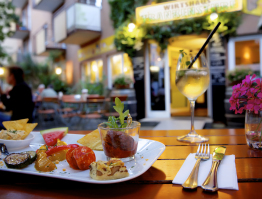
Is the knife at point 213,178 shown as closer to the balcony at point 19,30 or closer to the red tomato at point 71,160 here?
the red tomato at point 71,160

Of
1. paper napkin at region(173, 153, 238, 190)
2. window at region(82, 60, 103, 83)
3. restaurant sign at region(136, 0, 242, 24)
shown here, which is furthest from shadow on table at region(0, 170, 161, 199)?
window at region(82, 60, 103, 83)

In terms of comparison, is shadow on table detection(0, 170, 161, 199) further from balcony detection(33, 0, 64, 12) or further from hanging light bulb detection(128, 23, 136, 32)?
balcony detection(33, 0, 64, 12)

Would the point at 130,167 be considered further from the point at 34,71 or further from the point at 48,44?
the point at 34,71

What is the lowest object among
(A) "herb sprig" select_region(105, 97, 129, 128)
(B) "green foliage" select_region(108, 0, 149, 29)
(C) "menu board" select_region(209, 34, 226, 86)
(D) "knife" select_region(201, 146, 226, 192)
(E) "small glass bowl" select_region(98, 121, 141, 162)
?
(D) "knife" select_region(201, 146, 226, 192)

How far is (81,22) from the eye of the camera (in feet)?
32.8

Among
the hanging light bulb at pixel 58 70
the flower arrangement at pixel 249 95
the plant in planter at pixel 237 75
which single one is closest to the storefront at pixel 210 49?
the plant in planter at pixel 237 75

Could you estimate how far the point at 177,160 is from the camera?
3.07ft

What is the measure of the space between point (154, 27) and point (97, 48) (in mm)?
4190

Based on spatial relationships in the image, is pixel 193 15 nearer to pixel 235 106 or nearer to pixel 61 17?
pixel 235 106

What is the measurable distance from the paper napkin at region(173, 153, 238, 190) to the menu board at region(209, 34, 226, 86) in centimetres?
637

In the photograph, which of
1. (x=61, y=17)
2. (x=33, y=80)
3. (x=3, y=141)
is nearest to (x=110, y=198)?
(x=3, y=141)

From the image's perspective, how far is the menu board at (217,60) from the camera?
6744mm

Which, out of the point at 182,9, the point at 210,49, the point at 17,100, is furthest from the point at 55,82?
the point at 17,100

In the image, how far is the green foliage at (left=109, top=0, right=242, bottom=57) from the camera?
6449 millimetres
